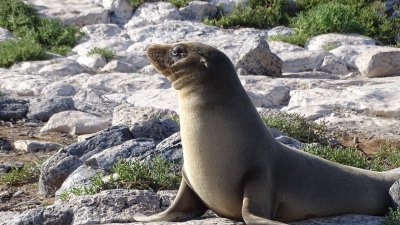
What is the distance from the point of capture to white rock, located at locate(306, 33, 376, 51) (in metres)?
17.3

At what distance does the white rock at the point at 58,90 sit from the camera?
46.8 ft

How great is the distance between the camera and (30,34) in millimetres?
18391

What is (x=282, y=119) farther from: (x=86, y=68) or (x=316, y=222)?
(x=86, y=68)

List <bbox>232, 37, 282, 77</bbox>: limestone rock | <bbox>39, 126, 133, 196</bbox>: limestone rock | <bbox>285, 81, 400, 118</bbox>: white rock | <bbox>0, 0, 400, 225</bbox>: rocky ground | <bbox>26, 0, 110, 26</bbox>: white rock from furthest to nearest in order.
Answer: <bbox>26, 0, 110, 26</bbox>: white rock → <bbox>232, 37, 282, 77</bbox>: limestone rock → <bbox>285, 81, 400, 118</bbox>: white rock → <bbox>39, 126, 133, 196</bbox>: limestone rock → <bbox>0, 0, 400, 225</bbox>: rocky ground

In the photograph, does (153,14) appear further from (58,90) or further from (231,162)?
(231,162)

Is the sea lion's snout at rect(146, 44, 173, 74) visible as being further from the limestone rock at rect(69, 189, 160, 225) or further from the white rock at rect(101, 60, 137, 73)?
the white rock at rect(101, 60, 137, 73)

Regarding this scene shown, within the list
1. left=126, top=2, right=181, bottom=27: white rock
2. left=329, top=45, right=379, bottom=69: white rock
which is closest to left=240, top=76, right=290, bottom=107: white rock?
left=329, top=45, right=379, bottom=69: white rock

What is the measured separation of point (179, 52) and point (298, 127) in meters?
5.03

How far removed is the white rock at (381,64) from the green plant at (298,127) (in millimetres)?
4240

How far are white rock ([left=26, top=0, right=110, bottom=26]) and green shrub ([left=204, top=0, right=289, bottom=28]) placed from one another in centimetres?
241

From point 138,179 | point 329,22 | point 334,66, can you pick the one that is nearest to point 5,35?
point 329,22

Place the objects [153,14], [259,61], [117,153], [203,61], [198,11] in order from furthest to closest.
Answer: [198,11] → [153,14] → [259,61] → [117,153] → [203,61]

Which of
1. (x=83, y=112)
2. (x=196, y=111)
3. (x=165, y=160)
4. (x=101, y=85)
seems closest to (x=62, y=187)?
(x=165, y=160)

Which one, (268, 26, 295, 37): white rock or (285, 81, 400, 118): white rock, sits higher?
A: (285, 81, 400, 118): white rock
